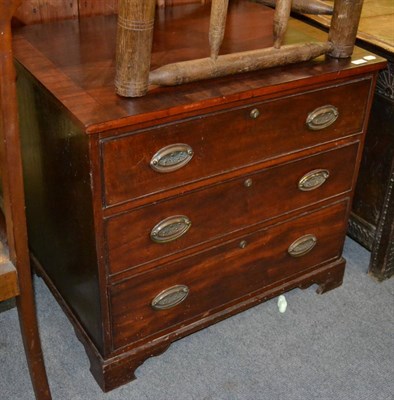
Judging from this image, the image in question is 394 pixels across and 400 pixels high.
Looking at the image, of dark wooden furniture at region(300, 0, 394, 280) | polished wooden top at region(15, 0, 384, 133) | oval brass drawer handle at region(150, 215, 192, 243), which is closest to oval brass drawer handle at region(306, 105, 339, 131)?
polished wooden top at region(15, 0, 384, 133)

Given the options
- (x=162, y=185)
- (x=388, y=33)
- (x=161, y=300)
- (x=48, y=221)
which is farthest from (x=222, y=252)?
(x=388, y=33)

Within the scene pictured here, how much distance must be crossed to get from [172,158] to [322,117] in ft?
1.57

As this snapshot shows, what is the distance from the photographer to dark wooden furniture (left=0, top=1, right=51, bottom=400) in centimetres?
128

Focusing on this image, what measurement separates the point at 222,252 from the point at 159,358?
0.39 m

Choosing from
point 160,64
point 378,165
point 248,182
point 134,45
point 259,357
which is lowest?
point 259,357

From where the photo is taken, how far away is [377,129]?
212 centimetres

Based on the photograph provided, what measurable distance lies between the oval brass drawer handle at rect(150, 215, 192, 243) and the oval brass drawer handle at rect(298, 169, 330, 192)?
39 cm

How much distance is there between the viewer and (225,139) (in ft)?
5.35

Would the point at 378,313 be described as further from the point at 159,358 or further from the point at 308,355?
the point at 159,358

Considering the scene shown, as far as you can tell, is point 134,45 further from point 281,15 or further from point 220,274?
point 220,274

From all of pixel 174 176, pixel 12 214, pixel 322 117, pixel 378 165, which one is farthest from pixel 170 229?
pixel 378 165

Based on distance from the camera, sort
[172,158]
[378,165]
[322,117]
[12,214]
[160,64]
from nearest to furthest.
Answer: [12,214] → [172,158] → [160,64] → [322,117] → [378,165]

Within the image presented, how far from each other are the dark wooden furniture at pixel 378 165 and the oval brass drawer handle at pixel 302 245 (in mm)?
299

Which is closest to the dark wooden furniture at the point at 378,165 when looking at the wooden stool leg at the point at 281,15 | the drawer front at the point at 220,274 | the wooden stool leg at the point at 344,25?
the drawer front at the point at 220,274
